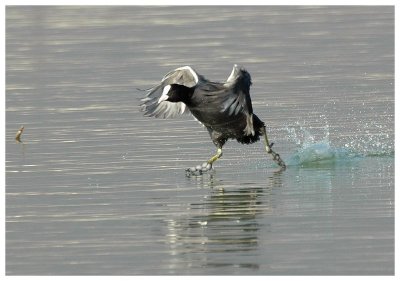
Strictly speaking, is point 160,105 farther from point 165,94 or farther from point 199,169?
point 199,169

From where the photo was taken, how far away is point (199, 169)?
677 inches

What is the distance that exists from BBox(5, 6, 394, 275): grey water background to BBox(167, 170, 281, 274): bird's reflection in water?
0.03 m

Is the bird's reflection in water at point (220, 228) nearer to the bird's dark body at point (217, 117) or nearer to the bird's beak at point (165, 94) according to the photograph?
the bird's dark body at point (217, 117)

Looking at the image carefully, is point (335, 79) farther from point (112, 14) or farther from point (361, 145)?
point (112, 14)

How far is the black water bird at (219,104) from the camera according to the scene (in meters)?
17.2

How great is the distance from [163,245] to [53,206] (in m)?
2.31

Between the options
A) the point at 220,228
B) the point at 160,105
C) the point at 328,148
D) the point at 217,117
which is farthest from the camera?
the point at 160,105

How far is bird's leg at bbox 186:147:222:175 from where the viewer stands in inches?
674

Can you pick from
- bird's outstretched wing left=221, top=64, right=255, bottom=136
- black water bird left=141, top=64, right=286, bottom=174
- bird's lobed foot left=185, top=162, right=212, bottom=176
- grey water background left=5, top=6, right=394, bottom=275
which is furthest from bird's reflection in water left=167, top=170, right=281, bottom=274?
bird's outstretched wing left=221, top=64, right=255, bottom=136

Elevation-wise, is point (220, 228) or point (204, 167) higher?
point (204, 167)

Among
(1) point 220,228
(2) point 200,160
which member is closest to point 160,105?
(2) point 200,160

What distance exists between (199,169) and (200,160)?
0.85 m

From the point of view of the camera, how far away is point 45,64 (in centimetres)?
2872

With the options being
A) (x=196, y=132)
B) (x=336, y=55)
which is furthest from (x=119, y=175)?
(x=336, y=55)
